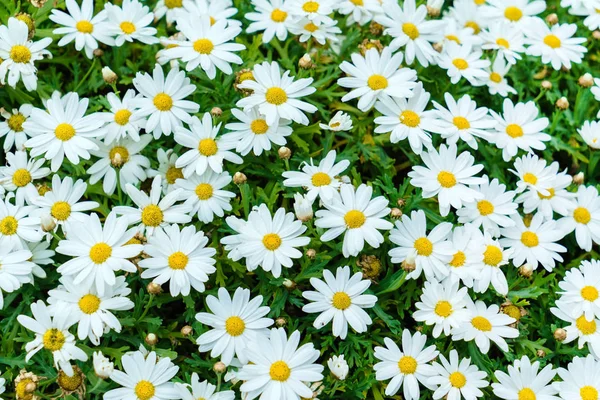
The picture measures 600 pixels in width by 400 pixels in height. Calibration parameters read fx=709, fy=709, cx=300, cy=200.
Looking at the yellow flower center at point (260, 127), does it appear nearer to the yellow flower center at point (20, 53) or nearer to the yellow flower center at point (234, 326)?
the yellow flower center at point (234, 326)

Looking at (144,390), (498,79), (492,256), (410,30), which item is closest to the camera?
(144,390)

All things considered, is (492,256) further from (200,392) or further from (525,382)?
(200,392)

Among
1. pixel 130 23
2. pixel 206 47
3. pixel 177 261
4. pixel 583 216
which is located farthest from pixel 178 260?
pixel 583 216

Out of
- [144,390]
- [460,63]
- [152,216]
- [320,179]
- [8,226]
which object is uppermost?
[460,63]

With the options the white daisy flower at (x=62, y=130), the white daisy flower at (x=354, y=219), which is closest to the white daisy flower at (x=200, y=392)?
the white daisy flower at (x=354, y=219)

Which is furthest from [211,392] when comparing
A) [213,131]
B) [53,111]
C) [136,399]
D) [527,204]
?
[527,204]

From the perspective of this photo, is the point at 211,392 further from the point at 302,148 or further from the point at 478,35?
the point at 478,35

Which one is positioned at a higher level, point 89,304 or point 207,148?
point 207,148

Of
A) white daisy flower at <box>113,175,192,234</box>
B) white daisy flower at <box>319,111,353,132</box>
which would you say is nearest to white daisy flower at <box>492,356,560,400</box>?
white daisy flower at <box>319,111,353,132</box>
